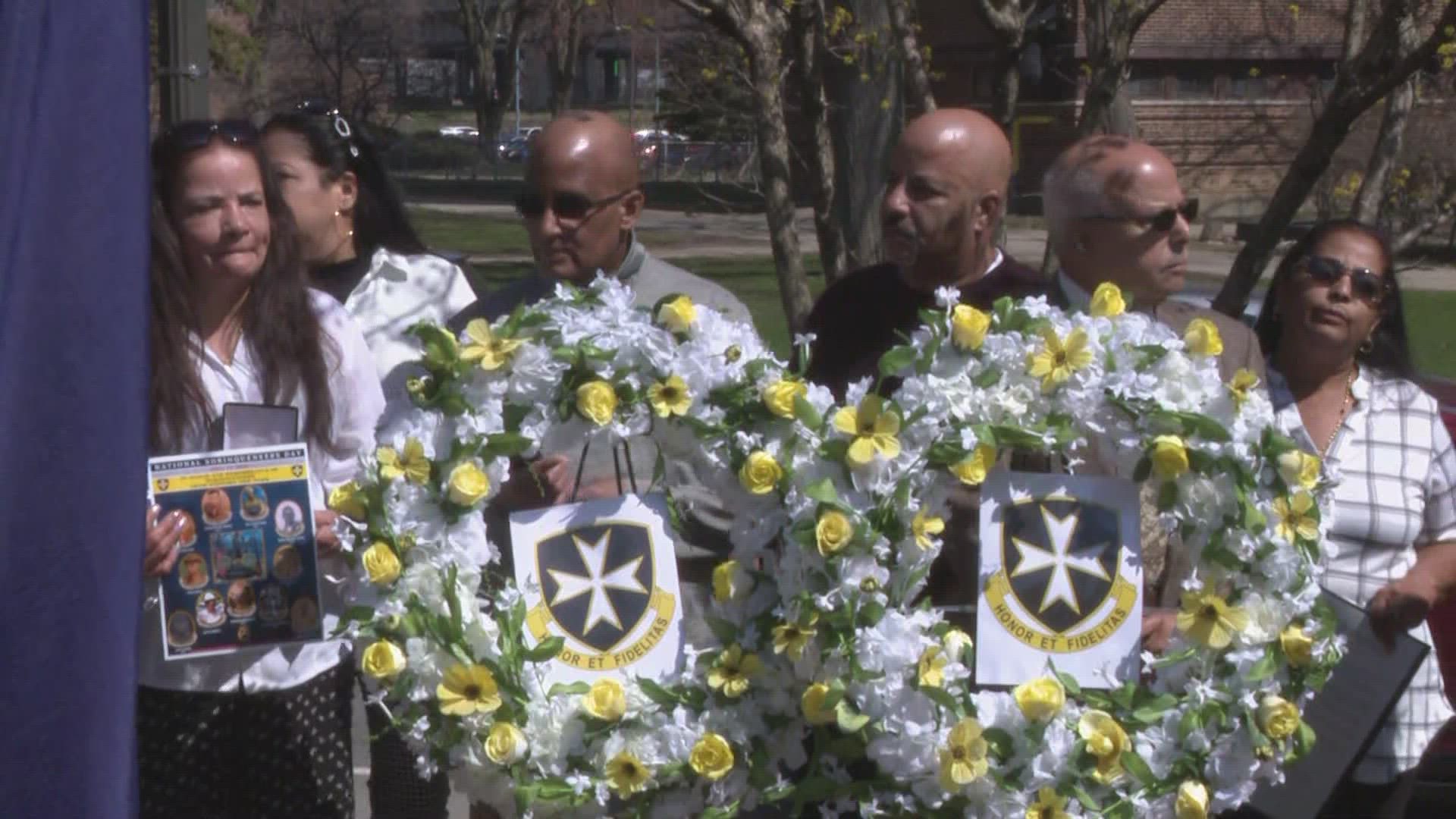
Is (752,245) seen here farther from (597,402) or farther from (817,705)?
(817,705)

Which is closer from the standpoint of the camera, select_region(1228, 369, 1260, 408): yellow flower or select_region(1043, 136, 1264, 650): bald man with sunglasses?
select_region(1228, 369, 1260, 408): yellow flower

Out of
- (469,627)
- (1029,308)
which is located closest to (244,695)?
(469,627)

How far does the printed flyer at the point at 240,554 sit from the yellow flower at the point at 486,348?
0.47 meters

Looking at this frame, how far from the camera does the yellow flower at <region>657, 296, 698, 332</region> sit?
124 inches

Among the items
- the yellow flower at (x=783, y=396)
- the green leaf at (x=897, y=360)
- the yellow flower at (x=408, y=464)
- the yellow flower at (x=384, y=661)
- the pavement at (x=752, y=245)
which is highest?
the green leaf at (x=897, y=360)

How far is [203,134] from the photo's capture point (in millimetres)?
3742

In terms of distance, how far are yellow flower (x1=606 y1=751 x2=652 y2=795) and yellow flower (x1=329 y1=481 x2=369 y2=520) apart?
594 mm

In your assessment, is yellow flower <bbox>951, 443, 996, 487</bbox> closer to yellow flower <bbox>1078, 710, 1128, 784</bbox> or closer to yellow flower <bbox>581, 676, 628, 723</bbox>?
yellow flower <bbox>1078, 710, 1128, 784</bbox>

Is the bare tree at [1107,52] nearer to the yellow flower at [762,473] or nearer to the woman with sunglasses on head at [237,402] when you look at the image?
the woman with sunglasses on head at [237,402]

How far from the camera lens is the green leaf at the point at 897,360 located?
306cm

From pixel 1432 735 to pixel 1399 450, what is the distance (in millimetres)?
664

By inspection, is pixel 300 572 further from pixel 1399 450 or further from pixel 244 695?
pixel 1399 450

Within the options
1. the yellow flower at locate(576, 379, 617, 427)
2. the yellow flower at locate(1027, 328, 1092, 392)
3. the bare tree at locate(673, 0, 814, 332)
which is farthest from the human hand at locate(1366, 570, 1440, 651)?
the bare tree at locate(673, 0, 814, 332)

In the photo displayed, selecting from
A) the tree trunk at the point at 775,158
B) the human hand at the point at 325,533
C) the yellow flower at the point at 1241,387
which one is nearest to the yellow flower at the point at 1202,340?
the yellow flower at the point at 1241,387
